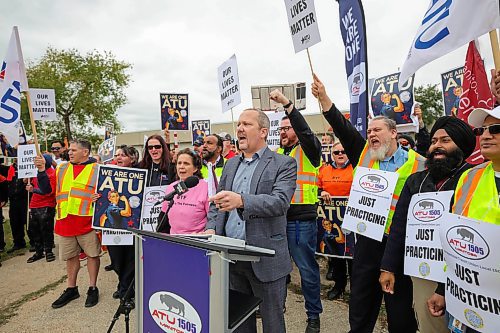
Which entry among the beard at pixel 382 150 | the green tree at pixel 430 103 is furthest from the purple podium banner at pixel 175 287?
the green tree at pixel 430 103

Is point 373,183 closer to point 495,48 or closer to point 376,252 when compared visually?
point 376,252

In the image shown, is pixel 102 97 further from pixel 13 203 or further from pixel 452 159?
pixel 452 159

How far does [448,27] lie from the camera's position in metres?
2.11

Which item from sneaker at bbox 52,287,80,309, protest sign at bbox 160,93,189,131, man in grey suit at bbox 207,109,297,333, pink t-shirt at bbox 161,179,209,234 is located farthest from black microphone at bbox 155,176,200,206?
protest sign at bbox 160,93,189,131

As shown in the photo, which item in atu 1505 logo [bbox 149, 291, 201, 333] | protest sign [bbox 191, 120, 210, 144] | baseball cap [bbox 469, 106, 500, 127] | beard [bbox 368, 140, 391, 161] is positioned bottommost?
atu 1505 logo [bbox 149, 291, 201, 333]

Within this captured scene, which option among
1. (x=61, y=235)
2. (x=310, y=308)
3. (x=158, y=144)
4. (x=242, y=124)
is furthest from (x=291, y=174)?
(x=61, y=235)

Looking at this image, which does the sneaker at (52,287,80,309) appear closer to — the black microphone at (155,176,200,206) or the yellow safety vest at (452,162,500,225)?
the black microphone at (155,176,200,206)

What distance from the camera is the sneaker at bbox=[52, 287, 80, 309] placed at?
4262 mm

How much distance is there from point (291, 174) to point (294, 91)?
704 centimetres

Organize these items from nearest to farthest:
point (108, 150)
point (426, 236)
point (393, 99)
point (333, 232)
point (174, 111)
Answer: point (426, 236)
point (333, 232)
point (393, 99)
point (174, 111)
point (108, 150)

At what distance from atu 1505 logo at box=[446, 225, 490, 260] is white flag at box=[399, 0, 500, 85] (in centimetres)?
119

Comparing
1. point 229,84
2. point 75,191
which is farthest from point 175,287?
point 229,84

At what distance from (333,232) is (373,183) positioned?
6.34 ft

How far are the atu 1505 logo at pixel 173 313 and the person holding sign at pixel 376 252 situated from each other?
1.54m
